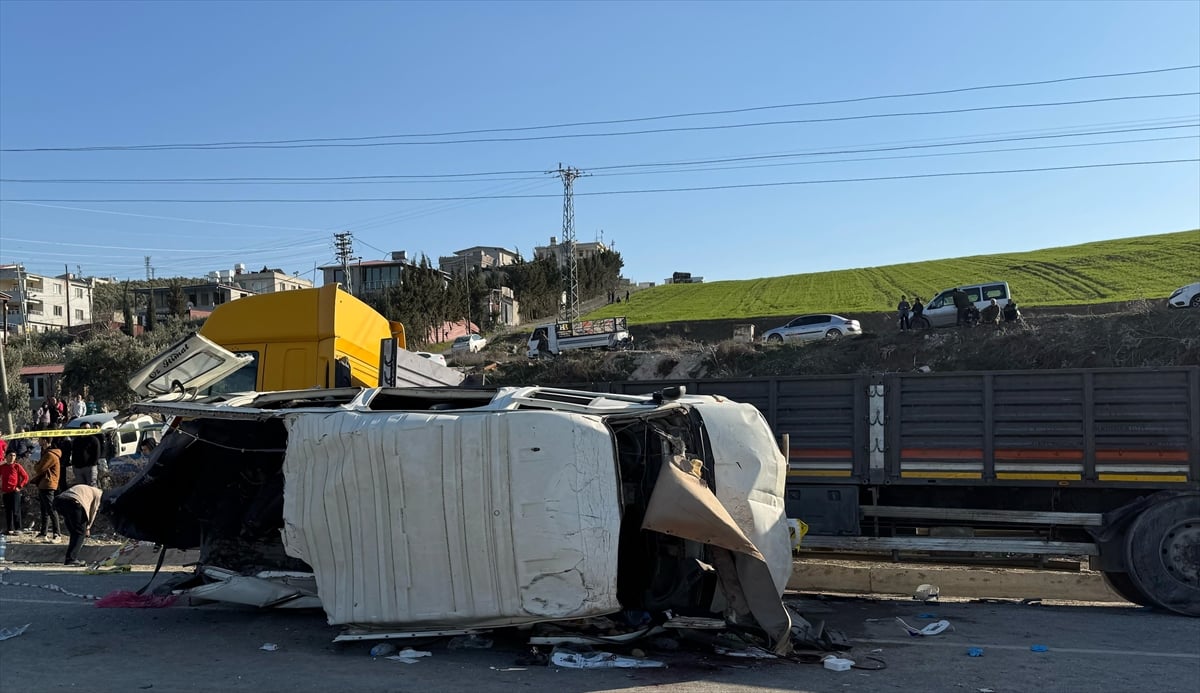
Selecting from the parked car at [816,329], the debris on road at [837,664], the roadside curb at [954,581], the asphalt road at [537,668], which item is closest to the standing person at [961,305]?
the parked car at [816,329]

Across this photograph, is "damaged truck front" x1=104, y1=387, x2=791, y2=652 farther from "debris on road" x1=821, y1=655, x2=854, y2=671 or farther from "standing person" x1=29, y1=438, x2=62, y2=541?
"standing person" x1=29, y1=438, x2=62, y2=541

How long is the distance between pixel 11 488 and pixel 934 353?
23.9 m

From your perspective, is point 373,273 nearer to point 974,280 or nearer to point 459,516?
point 974,280

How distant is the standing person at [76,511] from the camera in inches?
382

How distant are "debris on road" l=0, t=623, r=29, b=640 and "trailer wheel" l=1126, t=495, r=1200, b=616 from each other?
28.2 feet

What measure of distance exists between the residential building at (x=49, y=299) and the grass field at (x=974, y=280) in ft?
188

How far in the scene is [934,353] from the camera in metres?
26.7

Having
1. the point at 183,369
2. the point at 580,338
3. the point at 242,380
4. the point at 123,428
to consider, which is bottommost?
the point at 123,428

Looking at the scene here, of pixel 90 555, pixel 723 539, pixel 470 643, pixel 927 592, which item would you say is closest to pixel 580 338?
pixel 90 555

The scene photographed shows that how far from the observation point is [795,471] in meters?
8.05

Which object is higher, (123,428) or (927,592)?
(123,428)

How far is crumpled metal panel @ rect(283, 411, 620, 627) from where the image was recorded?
5.08 metres

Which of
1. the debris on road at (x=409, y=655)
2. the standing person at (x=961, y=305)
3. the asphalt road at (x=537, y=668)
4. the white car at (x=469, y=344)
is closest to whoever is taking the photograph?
the asphalt road at (x=537, y=668)

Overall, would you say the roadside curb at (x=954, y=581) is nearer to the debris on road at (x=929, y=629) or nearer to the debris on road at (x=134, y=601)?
the debris on road at (x=929, y=629)
